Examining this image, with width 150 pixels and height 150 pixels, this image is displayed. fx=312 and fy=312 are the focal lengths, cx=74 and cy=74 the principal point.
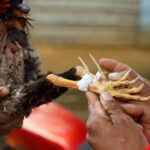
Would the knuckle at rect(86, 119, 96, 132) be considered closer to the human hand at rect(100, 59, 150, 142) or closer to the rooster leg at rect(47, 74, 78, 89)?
the human hand at rect(100, 59, 150, 142)

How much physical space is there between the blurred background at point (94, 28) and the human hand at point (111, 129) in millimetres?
4630

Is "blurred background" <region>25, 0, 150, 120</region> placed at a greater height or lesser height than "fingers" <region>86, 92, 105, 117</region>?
lesser

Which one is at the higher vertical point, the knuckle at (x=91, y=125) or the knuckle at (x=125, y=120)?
the knuckle at (x=125, y=120)

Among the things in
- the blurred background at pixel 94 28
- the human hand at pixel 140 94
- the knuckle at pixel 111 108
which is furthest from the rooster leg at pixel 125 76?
the blurred background at pixel 94 28

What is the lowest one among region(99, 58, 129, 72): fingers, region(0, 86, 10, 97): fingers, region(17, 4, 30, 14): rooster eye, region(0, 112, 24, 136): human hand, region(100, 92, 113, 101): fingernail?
region(0, 112, 24, 136): human hand

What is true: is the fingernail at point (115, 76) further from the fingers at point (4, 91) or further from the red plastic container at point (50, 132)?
the red plastic container at point (50, 132)

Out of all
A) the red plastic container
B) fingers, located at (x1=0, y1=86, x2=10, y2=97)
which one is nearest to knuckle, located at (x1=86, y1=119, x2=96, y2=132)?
fingers, located at (x1=0, y1=86, x2=10, y2=97)

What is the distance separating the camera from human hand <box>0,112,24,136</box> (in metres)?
1.46

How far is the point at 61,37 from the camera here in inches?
245

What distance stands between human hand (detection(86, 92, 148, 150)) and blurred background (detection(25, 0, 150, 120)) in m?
4.63

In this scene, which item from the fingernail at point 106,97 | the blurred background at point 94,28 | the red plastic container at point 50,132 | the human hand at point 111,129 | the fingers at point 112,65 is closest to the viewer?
the human hand at point 111,129

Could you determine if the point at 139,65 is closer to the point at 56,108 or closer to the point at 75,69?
the point at 56,108

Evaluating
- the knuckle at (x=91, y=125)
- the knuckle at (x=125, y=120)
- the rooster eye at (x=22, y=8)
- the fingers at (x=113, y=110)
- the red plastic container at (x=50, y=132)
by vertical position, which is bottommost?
the red plastic container at (x=50, y=132)

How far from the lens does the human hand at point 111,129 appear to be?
971mm
